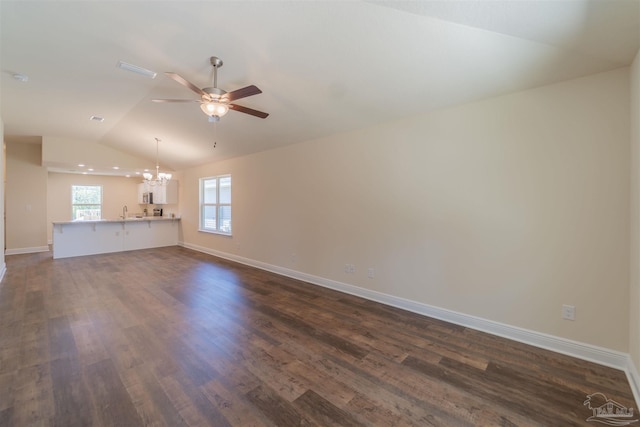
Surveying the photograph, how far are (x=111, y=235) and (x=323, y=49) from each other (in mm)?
7430

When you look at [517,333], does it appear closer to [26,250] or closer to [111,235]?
[111,235]

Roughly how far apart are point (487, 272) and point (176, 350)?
3.13 meters

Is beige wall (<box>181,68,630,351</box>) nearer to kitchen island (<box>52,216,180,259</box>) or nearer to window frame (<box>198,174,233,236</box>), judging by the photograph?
window frame (<box>198,174,233,236</box>)

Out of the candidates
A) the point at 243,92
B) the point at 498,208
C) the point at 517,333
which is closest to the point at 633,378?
the point at 517,333

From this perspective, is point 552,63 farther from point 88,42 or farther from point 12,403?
point 12,403

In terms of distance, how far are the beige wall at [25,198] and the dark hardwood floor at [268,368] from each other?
4.57 m

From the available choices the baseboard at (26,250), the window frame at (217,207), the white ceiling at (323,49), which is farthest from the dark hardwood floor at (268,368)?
the baseboard at (26,250)

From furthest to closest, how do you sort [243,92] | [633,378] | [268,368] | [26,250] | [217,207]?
1. [26,250]
2. [217,207]
3. [243,92]
4. [268,368]
5. [633,378]

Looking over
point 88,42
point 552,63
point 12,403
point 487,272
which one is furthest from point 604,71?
point 12,403

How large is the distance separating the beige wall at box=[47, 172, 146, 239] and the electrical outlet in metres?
11.4

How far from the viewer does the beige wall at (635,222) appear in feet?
6.07

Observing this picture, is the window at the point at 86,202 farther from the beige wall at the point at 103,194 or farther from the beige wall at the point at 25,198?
the beige wall at the point at 25,198

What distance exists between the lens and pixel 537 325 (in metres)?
2.42

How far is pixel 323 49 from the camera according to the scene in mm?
2357
